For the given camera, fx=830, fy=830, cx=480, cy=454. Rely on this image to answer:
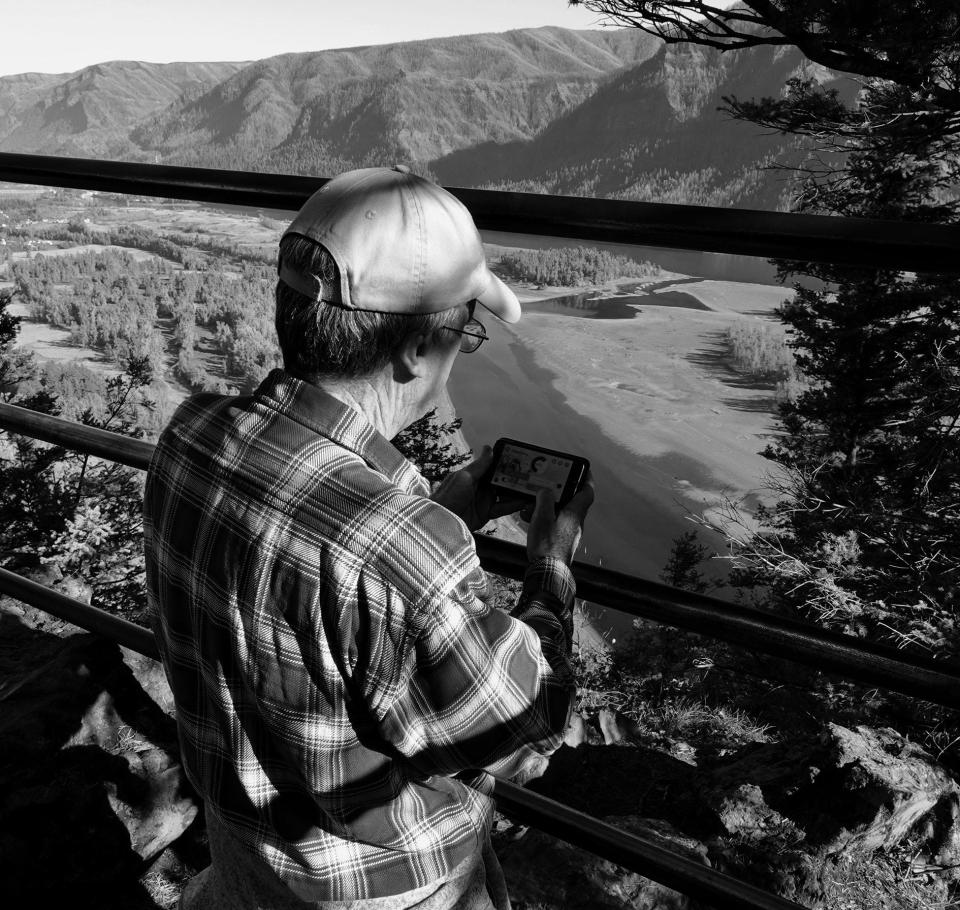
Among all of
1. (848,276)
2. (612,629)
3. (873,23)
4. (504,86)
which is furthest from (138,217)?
(504,86)

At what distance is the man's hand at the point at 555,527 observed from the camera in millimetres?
1053

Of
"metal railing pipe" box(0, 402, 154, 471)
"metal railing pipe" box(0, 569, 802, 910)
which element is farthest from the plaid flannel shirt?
"metal railing pipe" box(0, 402, 154, 471)

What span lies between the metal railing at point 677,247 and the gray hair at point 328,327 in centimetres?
24

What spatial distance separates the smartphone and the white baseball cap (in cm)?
Result: 30

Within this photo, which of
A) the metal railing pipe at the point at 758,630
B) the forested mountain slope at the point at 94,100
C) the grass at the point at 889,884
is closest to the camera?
the metal railing pipe at the point at 758,630

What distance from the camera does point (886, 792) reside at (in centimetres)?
314

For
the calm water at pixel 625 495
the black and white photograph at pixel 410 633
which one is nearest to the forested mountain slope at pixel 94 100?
the calm water at pixel 625 495

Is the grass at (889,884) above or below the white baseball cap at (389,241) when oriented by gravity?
below

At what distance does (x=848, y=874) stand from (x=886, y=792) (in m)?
0.39

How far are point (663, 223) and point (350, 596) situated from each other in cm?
54

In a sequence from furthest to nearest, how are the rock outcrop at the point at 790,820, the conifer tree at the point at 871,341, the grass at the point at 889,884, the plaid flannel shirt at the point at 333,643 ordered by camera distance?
the conifer tree at the point at 871,341
the grass at the point at 889,884
the rock outcrop at the point at 790,820
the plaid flannel shirt at the point at 333,643

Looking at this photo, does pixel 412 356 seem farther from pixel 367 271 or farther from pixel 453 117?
pixel 453 117

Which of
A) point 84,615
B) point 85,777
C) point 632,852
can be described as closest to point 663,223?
point 632,852

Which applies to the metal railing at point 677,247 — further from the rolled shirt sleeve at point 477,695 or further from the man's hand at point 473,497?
the rolled shirt sleeve at point 477,695
